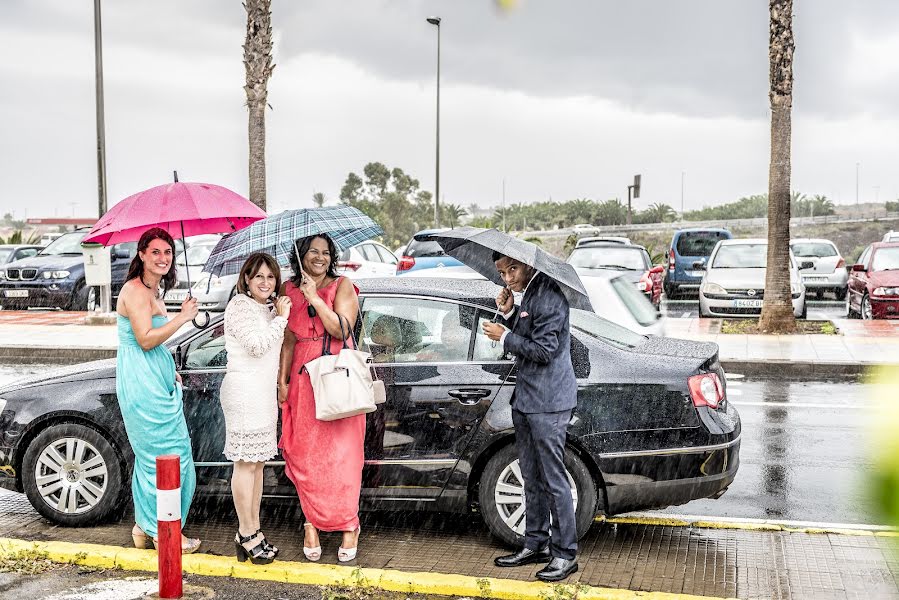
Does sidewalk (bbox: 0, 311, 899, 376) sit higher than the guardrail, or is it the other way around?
the guardrail

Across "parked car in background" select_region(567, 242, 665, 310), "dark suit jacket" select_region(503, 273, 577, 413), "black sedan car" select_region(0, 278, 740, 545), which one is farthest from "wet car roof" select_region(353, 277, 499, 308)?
"parked car in background" select_region(567, 242, 665, 310)

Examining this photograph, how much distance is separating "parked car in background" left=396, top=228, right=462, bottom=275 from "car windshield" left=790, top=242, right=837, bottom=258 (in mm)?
11552

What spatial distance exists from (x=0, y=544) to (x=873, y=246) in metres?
16.7

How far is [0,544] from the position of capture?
17.1 ft

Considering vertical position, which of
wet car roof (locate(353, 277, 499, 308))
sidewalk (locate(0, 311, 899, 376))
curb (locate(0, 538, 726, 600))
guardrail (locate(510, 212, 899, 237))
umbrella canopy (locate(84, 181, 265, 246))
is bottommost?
curb (locate(0, 538, 726, 600))

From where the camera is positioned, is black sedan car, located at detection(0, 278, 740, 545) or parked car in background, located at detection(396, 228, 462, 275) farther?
parked car in background, located at detection(396, 228, 462, 275)

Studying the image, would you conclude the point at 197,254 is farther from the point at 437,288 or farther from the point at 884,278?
the point at 437,288

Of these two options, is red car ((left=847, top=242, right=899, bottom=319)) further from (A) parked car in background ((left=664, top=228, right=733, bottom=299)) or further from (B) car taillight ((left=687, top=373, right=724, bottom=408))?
(B) car taillight ((left=687, top=373, right=724, bottom=408))

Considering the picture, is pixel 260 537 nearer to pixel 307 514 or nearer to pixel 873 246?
pixel 307 514

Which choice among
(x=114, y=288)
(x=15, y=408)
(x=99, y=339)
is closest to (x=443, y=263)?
(x=99, y=339)

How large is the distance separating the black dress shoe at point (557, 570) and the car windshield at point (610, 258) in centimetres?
1162

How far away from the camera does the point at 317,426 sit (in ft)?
16.4

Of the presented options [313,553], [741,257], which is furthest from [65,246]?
[313,553]

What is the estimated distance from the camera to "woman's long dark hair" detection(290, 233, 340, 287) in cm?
500
